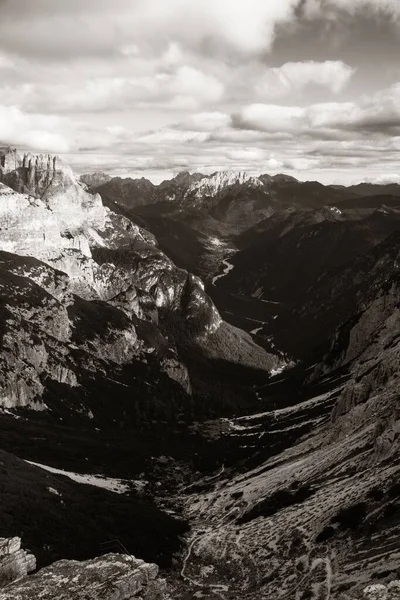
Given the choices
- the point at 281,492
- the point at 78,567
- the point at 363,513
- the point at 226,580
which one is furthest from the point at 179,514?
the point at 78,567

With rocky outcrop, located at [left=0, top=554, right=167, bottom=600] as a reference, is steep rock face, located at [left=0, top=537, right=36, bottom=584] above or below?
below

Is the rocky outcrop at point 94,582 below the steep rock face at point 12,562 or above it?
above

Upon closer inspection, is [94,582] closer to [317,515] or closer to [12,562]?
[12,562]

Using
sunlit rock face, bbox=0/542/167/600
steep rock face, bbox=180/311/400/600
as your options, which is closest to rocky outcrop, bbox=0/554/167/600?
sunlit rock face, bbox=0/542/167/600

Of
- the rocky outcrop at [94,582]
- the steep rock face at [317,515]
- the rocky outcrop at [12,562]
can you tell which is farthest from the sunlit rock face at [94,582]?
the steep rock face at [317,515]

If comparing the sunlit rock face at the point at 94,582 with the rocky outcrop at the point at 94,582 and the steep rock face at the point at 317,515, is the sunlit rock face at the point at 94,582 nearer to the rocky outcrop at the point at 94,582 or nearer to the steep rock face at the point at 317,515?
the rocky outcrop at the point at 94,582

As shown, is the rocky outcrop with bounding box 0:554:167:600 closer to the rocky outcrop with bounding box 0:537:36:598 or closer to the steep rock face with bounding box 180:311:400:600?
the rocky outcrop with bounding box 0:537:36:598

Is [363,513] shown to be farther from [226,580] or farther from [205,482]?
[205,482]

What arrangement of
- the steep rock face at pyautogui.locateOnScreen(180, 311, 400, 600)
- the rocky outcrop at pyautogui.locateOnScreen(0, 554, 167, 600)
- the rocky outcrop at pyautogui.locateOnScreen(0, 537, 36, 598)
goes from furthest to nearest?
the steep rock face at pyautogui.locateOnScreen(180, 311, 400, 600)
the rocky outcrop at pyautogui.locateOnScreen(0, 537, 36, 598)
the rocky outcrop at pyautogui.locateOnScreen(0, 554, 167, 600)
